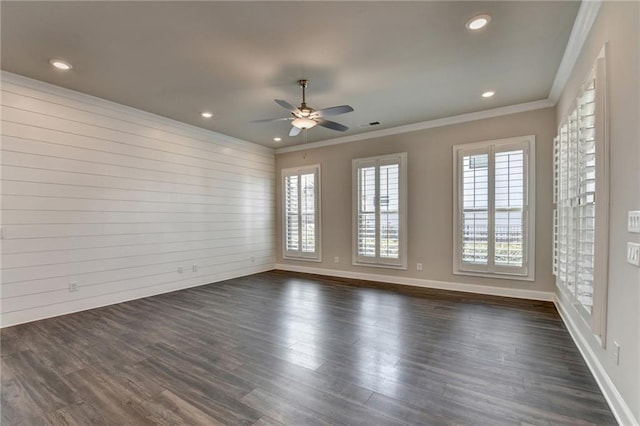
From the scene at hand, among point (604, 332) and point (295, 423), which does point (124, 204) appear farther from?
point (604, 332)

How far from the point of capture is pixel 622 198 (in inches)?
73.9

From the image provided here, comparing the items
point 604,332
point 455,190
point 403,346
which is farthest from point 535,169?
point 403,346

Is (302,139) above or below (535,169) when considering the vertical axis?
above

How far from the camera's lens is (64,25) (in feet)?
8.59

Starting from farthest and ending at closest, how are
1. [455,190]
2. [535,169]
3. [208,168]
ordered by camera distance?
1. [208,168]
2. [455,190]
3. [535,169]

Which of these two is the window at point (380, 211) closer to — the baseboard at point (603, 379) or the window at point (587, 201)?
the window at point (587, 201)

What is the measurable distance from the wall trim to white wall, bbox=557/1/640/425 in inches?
90.8

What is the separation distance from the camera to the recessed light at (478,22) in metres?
2.50

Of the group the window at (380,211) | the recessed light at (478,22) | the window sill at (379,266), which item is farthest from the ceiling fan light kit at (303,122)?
the window sill at (379,266)

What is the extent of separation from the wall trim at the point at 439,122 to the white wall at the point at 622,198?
231cm

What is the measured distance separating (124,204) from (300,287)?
313cm

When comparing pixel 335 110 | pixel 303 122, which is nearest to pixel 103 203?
pixel 303 122

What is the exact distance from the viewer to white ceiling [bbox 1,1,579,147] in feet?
7.98

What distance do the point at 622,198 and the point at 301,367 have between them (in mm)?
2571
